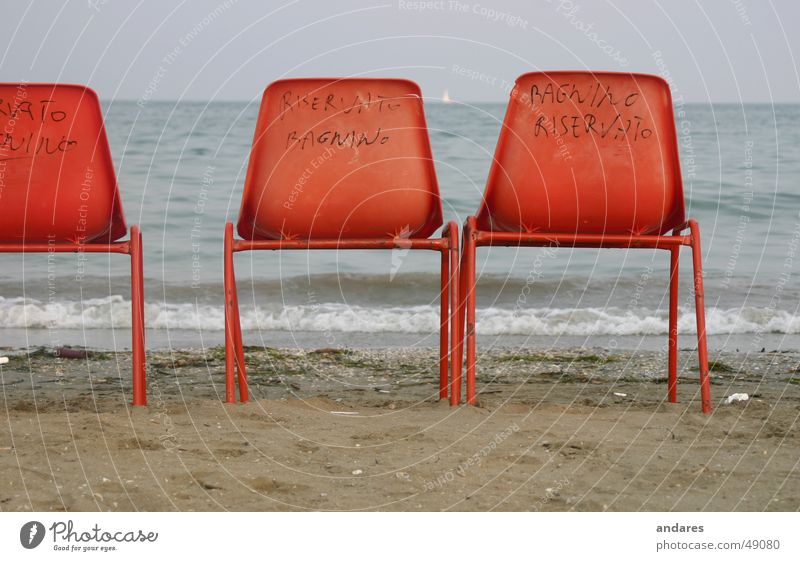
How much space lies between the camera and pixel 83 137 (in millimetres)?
3162

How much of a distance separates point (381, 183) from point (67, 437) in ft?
3.79

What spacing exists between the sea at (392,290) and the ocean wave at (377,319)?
0.01 meters

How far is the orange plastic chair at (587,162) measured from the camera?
10.4 ft

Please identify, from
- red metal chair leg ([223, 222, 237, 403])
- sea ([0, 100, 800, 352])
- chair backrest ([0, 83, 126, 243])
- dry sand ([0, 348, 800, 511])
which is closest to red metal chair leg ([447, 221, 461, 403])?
dry sand ([0, 348, 800, 511])

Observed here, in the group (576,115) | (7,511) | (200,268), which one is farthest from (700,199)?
(7,511)

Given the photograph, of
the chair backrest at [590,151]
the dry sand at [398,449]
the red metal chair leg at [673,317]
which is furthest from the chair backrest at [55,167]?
the red metal chair leg at [673,317]

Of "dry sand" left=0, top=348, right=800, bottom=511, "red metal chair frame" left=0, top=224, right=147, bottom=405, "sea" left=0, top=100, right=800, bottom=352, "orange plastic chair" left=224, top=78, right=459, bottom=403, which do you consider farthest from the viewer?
"sea" left=0, top=100, right=800, bottom=352

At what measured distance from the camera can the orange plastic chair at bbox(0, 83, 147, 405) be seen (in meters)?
3.16

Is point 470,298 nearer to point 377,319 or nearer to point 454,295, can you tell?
point 454,295

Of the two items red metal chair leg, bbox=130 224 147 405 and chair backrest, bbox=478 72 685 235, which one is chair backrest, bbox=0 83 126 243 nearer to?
red metal chair leg, bbox=130 224 147 405

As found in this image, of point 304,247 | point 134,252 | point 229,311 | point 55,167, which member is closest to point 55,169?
point 55,167

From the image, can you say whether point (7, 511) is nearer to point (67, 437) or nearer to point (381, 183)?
point (67, 437)

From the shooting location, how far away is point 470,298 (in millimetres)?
3104

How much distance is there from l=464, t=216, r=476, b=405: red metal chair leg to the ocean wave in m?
2.32
